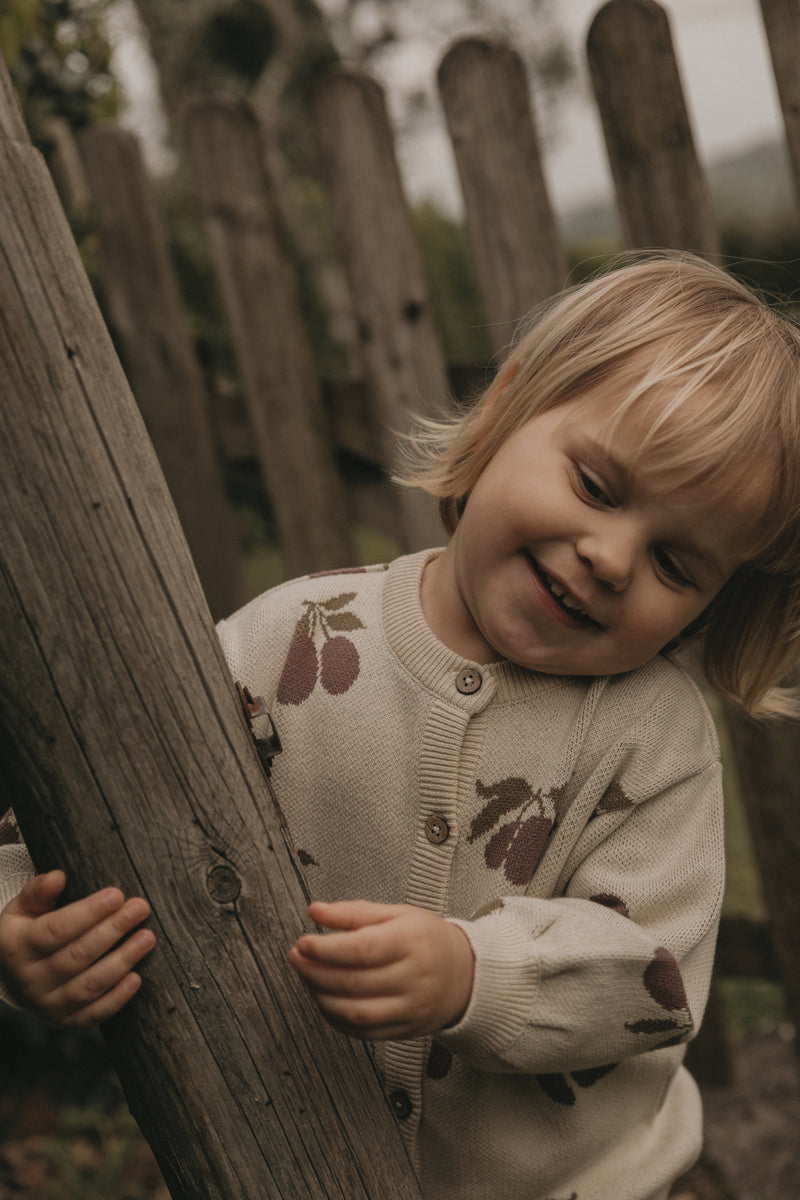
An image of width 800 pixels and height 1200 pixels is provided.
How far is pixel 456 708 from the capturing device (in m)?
1.42

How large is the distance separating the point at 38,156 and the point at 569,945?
1.08 meters

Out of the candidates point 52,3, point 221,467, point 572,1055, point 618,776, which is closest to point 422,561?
point 618,776

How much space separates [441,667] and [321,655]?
0.19 meters

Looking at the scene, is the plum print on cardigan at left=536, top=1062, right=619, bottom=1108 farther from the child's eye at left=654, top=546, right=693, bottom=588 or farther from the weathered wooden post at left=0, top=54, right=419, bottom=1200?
the child's eye at left=654, top=546, right=693, bottom=588

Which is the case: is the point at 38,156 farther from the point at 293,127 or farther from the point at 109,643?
the point at 293,127

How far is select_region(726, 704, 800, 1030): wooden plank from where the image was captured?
7.86 ft

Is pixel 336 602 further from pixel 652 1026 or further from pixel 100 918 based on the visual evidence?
pixel 652 1026

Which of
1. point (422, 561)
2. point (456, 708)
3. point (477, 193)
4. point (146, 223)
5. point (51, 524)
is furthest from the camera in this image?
point (146, 223)

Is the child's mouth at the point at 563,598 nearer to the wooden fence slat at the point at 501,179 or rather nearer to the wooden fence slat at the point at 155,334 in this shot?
the wooden fence slat at the point at 501,179

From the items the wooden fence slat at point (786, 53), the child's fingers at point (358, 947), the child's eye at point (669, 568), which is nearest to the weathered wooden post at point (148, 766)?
the child's fingers at point (358, 947)

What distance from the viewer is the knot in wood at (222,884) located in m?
1.13

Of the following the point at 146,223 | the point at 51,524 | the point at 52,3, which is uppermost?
the point at 52,3

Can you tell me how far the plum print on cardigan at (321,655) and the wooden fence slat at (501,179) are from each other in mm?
982

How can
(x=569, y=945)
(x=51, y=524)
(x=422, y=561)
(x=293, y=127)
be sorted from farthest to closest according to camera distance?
(x=293, y=127) < (x=422, y=561) < (x=569, y=945) < (x=51, y=524)
